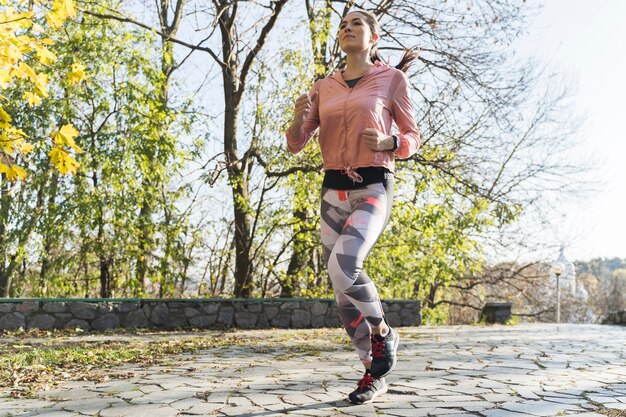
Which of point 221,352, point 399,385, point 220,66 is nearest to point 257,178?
point 220,66

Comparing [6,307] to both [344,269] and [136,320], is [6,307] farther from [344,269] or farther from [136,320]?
[344,269]

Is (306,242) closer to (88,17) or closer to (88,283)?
(88,283)

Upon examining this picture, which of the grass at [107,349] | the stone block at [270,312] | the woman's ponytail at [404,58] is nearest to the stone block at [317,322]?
the stone block at [270,312]

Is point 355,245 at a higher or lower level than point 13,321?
higher

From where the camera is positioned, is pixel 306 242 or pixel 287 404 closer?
pixel 287 404

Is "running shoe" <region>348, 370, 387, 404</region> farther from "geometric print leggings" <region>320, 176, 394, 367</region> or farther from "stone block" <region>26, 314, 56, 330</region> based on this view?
"stone block" <region>26, 314, 56, 330</region>

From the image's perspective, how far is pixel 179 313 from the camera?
355 inches

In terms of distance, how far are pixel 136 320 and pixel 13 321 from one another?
1.49 m

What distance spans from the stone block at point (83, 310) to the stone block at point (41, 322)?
26 centimetres

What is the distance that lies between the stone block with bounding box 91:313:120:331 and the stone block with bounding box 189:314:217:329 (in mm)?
1037

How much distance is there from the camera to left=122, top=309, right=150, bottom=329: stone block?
859 cm

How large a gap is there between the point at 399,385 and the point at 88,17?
836cm

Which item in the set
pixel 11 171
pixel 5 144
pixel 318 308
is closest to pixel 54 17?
pixel 5 144

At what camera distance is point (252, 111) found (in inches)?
418
